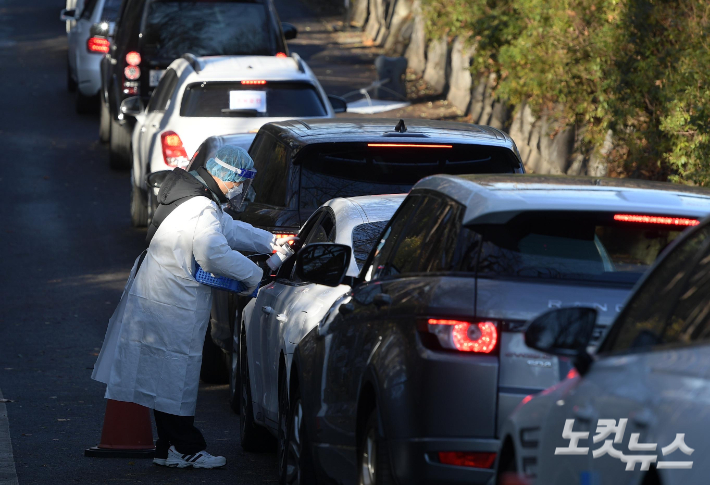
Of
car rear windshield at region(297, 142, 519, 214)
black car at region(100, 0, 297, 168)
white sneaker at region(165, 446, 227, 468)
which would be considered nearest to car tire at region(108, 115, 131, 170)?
black car at region(100, 0, 297, 168)

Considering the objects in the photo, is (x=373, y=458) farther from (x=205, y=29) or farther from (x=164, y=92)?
(x=205, y=29)

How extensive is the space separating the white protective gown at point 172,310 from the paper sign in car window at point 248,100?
5.92 meters

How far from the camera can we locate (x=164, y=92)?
14.4 meters

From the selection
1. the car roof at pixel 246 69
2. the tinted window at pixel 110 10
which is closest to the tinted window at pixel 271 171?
the car roof at pixel 246 69

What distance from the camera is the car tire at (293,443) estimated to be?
5.68 meters

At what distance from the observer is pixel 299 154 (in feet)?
26.5

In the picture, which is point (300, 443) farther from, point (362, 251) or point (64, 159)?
point (64, 159)

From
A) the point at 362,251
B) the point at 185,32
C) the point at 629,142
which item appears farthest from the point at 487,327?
the point at 185,32

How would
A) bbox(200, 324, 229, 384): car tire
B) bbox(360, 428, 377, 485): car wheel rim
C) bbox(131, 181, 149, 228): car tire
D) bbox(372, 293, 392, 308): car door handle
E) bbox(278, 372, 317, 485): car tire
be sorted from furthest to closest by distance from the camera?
bbox(131, 181, 149, 228): car tire
bbox(200, 324, 229, 384): car tire
bbox(278, 372, 317, 485): car tire
bbox(372, 293, 392, 308): car door handle
bbox(360, 428, 377, 485): car wheel rim

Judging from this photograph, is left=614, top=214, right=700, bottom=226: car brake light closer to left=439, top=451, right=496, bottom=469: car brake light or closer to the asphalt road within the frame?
left=439, top=451, right=496, bottom=469: car brake light

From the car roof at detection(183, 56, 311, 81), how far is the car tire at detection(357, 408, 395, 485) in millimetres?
8707

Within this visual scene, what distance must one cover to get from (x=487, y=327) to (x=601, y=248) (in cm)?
58

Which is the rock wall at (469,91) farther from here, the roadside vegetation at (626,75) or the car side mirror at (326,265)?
the car side mirror at (326,265)

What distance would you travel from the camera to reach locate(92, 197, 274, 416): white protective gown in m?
6.96
